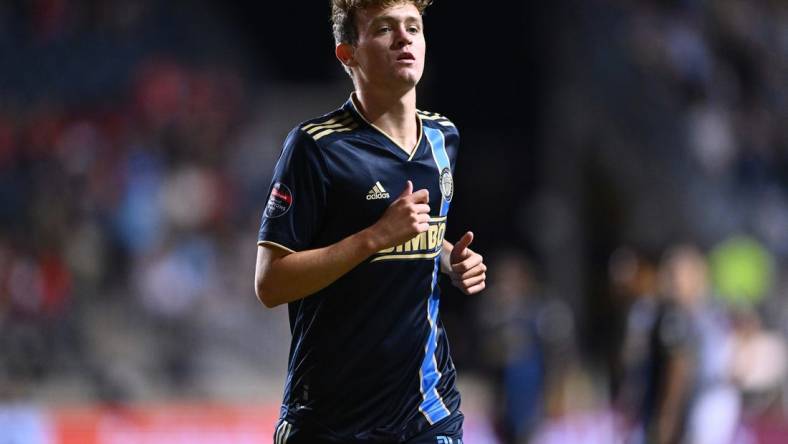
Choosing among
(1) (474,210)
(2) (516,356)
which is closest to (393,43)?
(2) (516,356)

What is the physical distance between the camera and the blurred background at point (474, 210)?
9.48 metres

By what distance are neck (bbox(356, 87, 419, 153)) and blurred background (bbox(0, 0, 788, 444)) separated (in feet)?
15.9

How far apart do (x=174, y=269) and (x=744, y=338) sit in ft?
18.5

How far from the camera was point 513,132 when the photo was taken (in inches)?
677

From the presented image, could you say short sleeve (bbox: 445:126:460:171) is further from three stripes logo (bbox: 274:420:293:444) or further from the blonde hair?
three stripes logo (bbox: 274:420:293:444)

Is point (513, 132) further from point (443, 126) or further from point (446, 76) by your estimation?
point (443, 126)

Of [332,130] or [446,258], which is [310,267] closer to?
[332,130]

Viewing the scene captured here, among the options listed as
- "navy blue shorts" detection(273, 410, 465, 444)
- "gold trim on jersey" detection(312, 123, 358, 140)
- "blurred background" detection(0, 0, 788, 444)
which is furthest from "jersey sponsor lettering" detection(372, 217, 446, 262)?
"blurred background" detection(0, 0, 788, 444)

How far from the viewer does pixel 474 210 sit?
1727 centimetres

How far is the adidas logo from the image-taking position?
3477mm

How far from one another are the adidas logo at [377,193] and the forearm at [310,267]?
0.19 m

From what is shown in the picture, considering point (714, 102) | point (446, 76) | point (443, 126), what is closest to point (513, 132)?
point (446, 76)

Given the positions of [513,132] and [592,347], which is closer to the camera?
[592,347]

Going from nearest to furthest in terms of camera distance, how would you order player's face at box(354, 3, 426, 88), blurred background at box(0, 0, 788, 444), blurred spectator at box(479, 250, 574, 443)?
player's face at box(354, 3, 426, 88), blurred background at box(0, 0, 788, 444), blurred spectator at box(479, 250, 574, 443)
